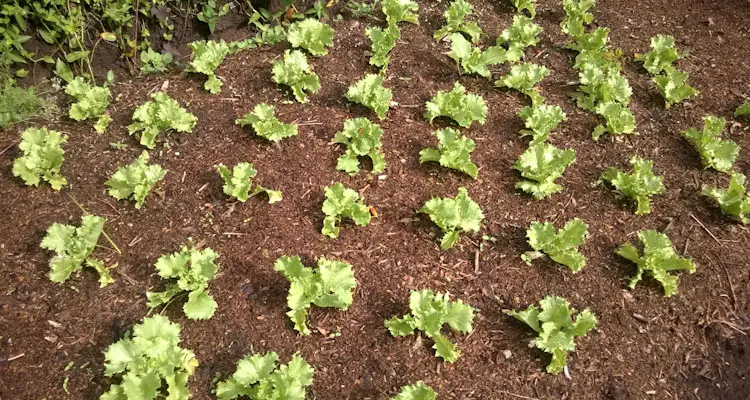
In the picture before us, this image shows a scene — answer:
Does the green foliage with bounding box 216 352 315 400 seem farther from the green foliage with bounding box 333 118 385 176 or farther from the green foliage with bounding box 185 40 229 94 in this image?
the green foliage with bounding box 185 40 229 94

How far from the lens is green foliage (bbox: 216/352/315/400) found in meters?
3.07

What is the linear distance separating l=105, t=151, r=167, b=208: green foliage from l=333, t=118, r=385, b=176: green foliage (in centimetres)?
128

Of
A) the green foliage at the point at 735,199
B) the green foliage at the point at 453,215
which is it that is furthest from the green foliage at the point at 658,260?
the green foliage at the point at 453,215

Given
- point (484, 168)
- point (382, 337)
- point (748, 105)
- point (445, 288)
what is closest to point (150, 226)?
point (382, 337)

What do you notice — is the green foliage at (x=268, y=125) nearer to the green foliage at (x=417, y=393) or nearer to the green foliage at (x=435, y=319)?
the green foliage at (x=435, y=319)

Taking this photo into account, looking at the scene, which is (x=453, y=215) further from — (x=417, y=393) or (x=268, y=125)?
(x=268, y=125)

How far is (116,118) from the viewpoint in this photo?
4.71 meters

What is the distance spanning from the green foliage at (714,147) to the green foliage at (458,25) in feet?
6.76

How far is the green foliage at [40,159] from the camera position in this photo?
405cm

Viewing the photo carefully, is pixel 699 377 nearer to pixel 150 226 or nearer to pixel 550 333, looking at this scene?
pixel 550 333

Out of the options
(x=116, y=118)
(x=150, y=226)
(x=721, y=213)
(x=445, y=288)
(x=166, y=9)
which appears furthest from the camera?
(x=166, y=9)

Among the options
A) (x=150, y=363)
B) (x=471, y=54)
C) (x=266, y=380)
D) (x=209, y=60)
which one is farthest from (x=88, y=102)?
(x=471, y=54)

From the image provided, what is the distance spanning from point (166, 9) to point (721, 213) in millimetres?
4738

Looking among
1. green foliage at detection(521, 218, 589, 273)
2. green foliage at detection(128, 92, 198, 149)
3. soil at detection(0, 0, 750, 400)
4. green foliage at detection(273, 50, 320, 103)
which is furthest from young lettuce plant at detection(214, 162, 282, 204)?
green foliage at detection(521, 218, 589, 273)
